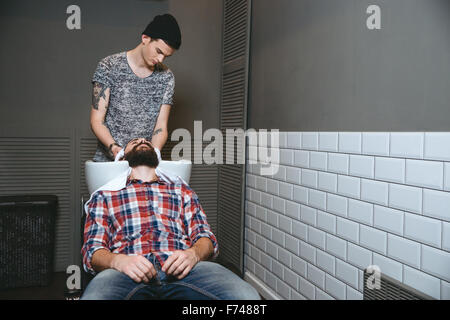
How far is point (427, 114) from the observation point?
1.62m

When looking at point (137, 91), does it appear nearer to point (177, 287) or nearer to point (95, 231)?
point (95, 231)

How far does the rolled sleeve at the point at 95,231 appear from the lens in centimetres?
178

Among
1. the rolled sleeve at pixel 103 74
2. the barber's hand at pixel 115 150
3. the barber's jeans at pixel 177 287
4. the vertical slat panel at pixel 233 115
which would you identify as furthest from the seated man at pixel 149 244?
the vertical slat panel at pixel 233 115

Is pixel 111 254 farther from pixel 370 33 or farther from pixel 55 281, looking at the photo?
pixel 55 281

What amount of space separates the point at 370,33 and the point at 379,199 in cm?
75

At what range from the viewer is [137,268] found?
1.60 m

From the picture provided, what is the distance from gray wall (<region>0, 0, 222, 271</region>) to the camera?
3402mm

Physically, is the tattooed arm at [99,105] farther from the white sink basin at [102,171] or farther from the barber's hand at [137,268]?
the barber's hand at [137,268]

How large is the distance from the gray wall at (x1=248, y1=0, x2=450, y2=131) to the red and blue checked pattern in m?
0.89

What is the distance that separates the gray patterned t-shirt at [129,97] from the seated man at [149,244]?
1.73 ft

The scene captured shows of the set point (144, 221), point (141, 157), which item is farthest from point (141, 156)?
point (144, 221)

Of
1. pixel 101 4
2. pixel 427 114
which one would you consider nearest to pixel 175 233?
pixel 427 114

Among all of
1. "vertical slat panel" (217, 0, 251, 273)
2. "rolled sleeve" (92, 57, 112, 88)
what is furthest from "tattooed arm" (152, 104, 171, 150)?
"vertical slat panel" (217, 0, 251, 273)

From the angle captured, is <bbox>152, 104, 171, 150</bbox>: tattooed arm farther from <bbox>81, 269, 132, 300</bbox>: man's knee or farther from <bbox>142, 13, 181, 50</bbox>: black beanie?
<bbox>81, 269, 132, 300</bbox>: man's knee
